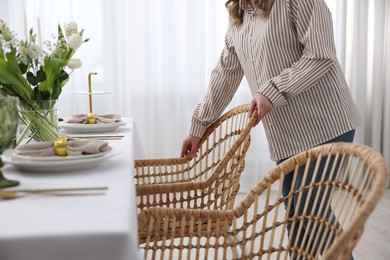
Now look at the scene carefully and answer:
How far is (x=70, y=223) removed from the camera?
81cm

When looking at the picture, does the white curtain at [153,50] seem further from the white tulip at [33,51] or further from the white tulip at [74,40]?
the white tulip at [33,51]

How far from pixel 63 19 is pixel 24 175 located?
8.87 feet

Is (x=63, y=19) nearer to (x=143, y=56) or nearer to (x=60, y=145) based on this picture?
(x=143, y=56)

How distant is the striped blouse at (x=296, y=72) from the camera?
1.68 metres

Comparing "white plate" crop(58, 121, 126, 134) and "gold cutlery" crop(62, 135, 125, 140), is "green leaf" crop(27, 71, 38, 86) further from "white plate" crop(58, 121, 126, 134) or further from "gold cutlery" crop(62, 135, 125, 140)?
"white plate" crop(58, 121, 126, 134)

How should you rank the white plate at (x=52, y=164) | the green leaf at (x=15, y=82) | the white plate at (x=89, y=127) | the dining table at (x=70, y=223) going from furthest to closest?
the white plate at (x=89, y=127)
the green leaf at (x=15, y=82)
the white plate at (x=52, y=164)
the dining table at (x=70, y=223)

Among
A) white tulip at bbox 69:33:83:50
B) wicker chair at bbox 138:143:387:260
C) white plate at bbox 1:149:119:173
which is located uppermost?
white tulip at bbox 69:33:83:50

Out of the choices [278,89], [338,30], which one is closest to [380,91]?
[338,30]

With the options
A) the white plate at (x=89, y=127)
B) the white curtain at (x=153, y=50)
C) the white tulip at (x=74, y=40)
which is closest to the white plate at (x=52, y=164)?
the white tulip at (x=74, y=40)

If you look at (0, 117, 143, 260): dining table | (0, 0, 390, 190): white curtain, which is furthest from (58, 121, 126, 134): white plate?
(0, 0, 390, 190): white curtain

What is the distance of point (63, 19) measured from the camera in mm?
3646

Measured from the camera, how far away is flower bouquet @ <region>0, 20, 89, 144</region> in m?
1.46

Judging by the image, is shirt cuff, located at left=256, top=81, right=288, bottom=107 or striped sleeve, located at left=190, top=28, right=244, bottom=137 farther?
striped sleeve, located at left=190, top=28, right=244, bottom=137

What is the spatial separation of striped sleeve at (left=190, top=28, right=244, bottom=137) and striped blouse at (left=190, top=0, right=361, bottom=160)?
3.5 inches
